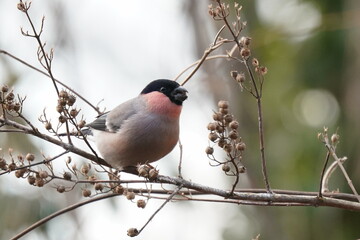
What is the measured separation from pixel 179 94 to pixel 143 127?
1.00ft

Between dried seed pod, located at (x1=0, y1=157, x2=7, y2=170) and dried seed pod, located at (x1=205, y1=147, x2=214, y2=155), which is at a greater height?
dried seed pod, located at (x1=205, y1=147, x2=214, y2=155)

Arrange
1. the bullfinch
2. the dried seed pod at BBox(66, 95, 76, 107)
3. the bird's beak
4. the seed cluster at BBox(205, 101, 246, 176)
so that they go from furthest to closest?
the bird's beak → the bullfinch → the dried seed pod at BBox(66, 95, 76, 107) → the seed cluster at BBox(205, 101, 246, 176)

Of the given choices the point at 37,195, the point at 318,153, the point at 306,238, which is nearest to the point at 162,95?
the point at 37,195

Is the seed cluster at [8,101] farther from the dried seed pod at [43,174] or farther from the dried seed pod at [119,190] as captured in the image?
the dried seed pod at [119,190]

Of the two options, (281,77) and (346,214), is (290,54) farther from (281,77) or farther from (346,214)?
(346,214)

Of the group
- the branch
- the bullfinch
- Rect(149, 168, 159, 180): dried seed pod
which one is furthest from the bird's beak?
Rect(149, 168, 159, 180): dried seed pod

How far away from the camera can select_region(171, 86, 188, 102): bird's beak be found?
4.02 metres

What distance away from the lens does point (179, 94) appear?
13.3 ft

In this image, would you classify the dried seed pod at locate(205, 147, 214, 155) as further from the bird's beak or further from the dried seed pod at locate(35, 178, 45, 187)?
the bird's beak

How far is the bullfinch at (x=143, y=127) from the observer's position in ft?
12.6

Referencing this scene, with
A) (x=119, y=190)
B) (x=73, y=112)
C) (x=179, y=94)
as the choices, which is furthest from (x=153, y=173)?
(x=179, y=94)

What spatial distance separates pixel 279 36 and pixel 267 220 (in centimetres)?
181

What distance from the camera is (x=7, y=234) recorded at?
16.2ft

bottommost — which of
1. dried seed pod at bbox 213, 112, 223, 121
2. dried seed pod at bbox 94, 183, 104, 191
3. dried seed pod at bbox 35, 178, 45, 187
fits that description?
dried seed pod at bbox 35, 178, 45, 187
